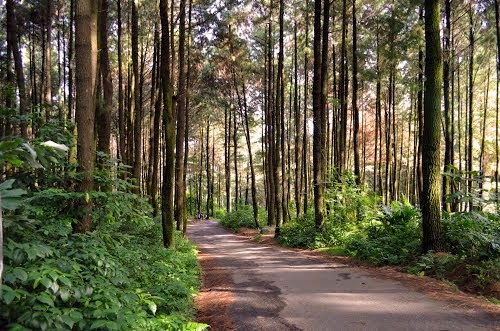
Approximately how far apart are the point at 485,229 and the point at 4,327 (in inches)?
389

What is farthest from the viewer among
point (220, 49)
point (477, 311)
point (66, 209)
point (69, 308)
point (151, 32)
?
point (220, 49)

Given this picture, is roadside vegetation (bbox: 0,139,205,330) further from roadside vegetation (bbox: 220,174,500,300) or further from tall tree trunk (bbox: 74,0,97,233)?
roadside vegetation (bbox: 220,174,500,300)

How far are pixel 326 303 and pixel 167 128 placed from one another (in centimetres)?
657

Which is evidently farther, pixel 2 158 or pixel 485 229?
pixel 485 229

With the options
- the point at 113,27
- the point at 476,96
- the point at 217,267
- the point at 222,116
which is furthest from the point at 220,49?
the point at 476,96

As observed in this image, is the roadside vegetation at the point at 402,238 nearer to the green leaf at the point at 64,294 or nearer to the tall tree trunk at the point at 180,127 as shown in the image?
the tall tree trunk at the point at 180,127

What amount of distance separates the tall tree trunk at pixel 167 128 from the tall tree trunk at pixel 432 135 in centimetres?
670

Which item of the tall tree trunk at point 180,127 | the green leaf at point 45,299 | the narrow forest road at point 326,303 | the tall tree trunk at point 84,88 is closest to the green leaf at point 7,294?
the green leaf at point 45,299

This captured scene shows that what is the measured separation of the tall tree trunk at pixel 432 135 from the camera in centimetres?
906

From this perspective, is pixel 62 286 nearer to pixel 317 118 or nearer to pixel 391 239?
pixel 391 239

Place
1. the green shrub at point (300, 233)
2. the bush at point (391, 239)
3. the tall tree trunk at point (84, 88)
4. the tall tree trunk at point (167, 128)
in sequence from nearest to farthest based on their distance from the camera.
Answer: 1. the tall tree trunk at point (84, 88)
2. the bush at point (391, 239)
3. the tall tree trunk at point (167, 128)
4. the green shrub at point (300, 233)

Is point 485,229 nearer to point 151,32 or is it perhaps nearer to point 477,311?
point 477,311

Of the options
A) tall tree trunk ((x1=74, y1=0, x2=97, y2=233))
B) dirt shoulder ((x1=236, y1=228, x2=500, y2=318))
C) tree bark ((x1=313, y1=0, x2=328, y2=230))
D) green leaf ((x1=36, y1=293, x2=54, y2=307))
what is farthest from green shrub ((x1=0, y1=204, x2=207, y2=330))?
tree bark ((x1=313, y1=0, x2=328, y2=230))

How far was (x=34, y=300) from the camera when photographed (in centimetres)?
279
